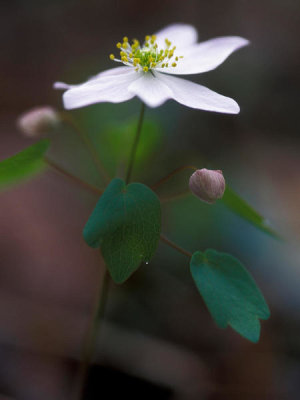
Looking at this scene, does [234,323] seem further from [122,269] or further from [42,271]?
[42,271]

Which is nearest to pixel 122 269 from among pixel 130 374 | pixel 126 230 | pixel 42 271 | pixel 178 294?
pixel 126 230

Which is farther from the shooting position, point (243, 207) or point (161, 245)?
point (161, 245)

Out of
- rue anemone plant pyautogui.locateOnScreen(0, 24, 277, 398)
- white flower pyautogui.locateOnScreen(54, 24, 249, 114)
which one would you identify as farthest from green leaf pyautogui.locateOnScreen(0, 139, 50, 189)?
white flower pyautogui.locateOnScreen(54, 24, 249, 114)

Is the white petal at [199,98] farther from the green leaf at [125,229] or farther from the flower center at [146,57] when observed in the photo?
the green leaf at [125,229]

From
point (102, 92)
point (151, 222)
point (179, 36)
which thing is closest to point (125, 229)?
point (151, 222)

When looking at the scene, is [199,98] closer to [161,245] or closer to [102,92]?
[102,92]

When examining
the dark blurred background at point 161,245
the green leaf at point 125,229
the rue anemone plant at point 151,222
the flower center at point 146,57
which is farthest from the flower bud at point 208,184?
the dark blurred background at point 161,245

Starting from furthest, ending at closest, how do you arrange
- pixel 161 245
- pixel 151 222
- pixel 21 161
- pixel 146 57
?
1. pixel 161 245
2. pixel 146 57
3. pixel 21 161
4. pixel 151 222
